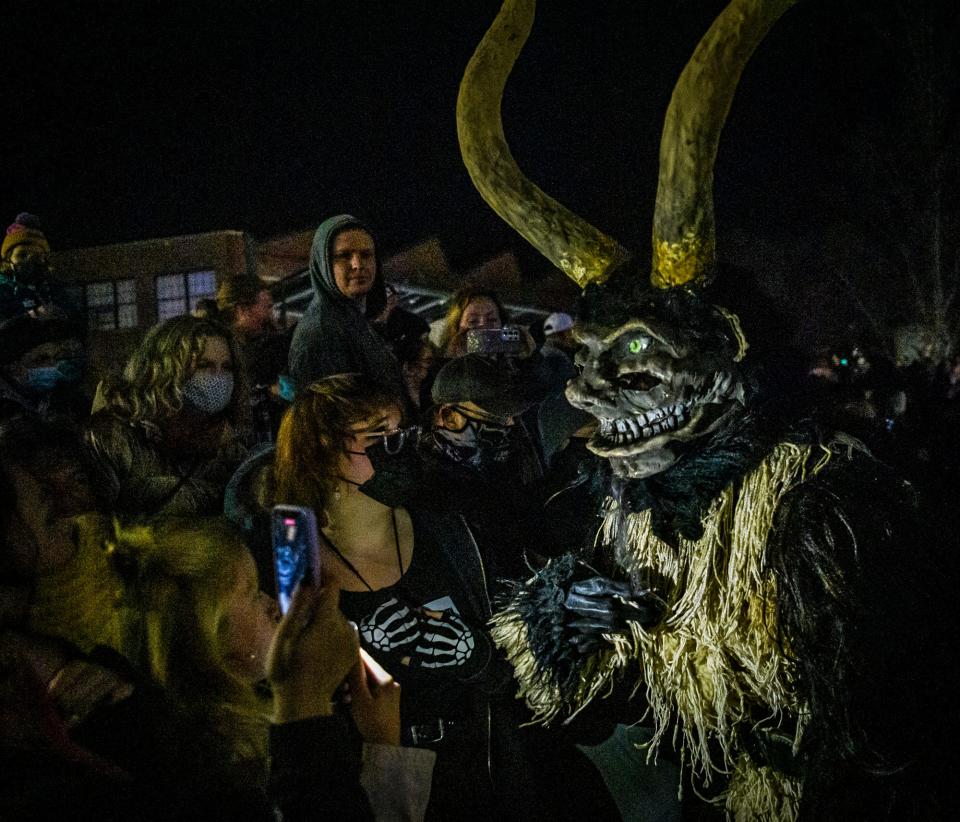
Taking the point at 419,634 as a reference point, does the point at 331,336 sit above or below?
above

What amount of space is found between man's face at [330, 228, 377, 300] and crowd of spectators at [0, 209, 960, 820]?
0.4 inches

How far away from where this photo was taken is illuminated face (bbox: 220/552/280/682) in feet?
7.97

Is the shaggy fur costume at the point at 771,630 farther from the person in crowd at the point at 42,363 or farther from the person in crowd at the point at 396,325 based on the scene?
the person in crowd at the point at 42,363

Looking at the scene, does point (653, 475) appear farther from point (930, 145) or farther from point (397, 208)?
point (930, 145)

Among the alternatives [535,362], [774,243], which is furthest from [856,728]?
[774,243]

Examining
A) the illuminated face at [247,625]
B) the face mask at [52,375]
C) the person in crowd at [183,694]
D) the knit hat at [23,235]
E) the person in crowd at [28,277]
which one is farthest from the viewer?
the knit hat at [23,235]

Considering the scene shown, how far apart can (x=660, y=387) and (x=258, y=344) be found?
7.17 ft

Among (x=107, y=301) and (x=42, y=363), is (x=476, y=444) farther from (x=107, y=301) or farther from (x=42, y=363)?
(x=107, y=301)

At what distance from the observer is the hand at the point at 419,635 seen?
2863 mm

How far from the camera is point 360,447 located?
294 centimetres

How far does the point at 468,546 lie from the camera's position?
3.08 metres

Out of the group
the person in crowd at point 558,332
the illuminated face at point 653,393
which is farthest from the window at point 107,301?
the illuminated face at point 653,393

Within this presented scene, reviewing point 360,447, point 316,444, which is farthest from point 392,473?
point 316,444

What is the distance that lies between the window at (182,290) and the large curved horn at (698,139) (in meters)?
3.88
